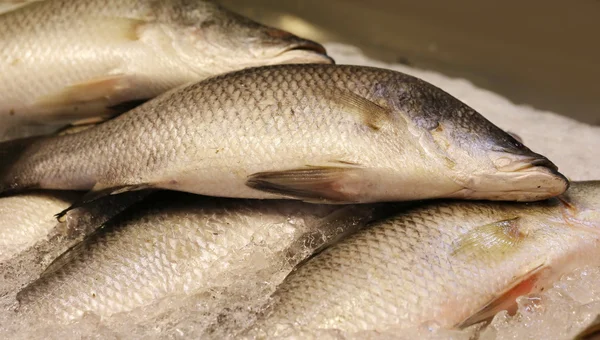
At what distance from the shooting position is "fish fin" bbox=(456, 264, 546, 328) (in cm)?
140

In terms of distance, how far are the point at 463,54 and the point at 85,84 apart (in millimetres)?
2022

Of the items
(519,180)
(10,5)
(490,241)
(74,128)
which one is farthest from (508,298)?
(10,5)

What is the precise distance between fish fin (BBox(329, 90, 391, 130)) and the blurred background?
1.53m

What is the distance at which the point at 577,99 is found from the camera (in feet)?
9.07

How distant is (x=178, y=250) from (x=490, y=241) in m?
0.85

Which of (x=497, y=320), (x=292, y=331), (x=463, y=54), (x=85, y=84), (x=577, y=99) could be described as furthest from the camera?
(x=463, y=54)

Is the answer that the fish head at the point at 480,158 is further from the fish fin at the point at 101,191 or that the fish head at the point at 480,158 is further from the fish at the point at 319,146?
the fish fin at the point at 101,191

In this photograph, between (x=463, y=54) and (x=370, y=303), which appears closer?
(x=370, y=303)

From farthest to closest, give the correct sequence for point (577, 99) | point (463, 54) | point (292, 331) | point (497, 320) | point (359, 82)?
point (463, 54) < point (577, 99) < point (359, 82) < point (497, 320) < point (292, 331)

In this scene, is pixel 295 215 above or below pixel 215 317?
above

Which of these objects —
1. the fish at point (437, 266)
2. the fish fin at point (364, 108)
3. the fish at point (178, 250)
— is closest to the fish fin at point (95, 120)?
the fish at point (178, 250)

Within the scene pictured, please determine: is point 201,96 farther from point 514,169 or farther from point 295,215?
point 514,169

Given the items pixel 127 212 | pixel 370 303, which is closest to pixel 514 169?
pixel 370 303

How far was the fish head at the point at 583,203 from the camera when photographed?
1.54 m
